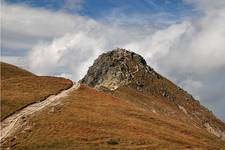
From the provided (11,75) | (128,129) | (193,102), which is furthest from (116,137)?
(193,102)

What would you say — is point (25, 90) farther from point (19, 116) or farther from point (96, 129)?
point (96, 129)

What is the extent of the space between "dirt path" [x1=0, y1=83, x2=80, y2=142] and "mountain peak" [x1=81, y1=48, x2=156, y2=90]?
3170 inches

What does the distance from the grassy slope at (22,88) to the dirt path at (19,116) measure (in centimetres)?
118

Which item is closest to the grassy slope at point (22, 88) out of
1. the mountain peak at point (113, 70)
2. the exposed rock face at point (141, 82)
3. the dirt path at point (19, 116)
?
the dirt path at point (19, 116)

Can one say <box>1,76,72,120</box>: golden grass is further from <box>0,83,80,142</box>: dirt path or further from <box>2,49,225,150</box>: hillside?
<box>2,49,225,150</box>: hillside

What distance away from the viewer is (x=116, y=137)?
73938 mm

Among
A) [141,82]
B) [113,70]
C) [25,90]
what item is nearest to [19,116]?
[25,90]

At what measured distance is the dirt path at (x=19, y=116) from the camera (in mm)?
74812

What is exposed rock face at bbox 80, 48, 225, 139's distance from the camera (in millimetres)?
174375

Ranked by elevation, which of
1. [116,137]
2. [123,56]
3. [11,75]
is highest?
[123,56]

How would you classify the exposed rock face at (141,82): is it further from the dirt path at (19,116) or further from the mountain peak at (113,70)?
the dirt path at (19,116)

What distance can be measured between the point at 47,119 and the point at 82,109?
28.5 feet

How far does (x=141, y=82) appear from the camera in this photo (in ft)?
582

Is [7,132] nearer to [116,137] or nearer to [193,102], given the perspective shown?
[116,137]
